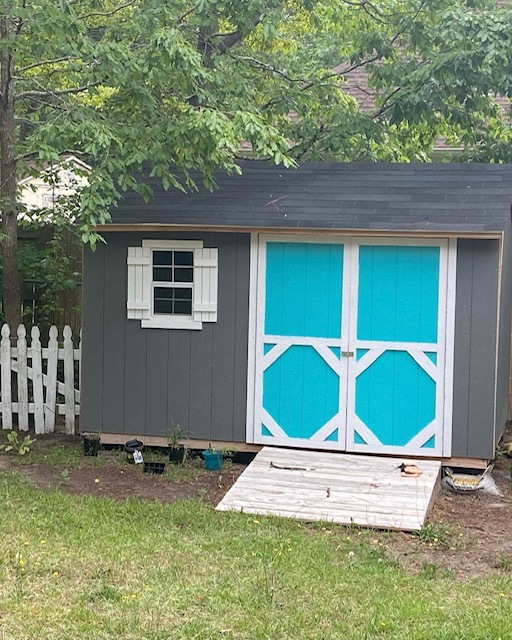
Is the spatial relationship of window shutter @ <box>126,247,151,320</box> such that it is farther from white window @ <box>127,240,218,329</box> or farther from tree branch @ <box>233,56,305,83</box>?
tree branch @ <box>233,56,305,83</box>

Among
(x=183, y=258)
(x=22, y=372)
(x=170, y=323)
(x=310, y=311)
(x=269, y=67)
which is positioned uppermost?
(x=269, y=67)

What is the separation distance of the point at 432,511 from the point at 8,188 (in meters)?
5.29

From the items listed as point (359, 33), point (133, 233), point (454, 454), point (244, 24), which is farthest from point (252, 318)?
point (359, 33)

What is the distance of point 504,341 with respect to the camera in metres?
9.62

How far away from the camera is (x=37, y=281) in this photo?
1105 cm

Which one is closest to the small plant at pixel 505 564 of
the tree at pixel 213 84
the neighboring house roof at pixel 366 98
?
the tree at pixel 213 84

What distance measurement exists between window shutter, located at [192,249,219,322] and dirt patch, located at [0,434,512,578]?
4.59ft

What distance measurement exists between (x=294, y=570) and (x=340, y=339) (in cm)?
312

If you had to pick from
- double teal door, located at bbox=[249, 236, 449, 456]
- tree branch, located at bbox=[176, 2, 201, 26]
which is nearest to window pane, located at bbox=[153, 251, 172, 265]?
double teal door, located at bbox=[249, 236, 449, 456]

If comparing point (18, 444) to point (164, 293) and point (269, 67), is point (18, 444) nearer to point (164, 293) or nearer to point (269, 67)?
point (164, 293)

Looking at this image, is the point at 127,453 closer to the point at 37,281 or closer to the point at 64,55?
the point at 37,281

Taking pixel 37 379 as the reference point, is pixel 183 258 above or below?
above

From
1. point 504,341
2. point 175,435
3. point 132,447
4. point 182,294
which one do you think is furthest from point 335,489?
point 504,341

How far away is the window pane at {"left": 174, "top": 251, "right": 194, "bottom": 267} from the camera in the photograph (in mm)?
8914
